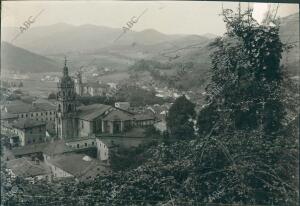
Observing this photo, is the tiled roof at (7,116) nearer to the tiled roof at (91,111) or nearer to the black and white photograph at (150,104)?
the black and white photograph at (150,104)

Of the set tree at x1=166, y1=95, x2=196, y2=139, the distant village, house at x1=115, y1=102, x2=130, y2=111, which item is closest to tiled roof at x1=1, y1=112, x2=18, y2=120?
the distant village

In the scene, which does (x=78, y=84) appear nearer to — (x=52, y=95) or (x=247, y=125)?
(x=52, y=95)

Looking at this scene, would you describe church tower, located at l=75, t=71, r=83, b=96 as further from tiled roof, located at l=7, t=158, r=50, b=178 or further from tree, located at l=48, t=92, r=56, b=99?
tiled roof, located at l=7, t=158, r=50, b=178

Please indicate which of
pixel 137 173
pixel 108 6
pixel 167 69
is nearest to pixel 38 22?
pixel 108 6

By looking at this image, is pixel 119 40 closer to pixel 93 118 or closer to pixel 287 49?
pixel 93 118

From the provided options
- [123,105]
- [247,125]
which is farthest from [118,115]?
[247,125]
